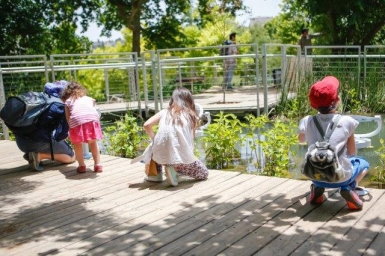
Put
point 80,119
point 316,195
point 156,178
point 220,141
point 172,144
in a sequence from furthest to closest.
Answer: point 220,141 < point 80,119 < point 156,178 < point 172,144 < point 316,195

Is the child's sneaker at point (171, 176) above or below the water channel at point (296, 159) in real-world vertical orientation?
above

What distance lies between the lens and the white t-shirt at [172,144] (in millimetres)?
4566

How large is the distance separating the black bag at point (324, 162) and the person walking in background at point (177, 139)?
139 centimetres

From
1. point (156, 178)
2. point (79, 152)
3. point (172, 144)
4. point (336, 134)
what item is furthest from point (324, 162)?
point (79, 152)

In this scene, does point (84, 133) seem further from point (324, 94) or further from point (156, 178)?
point (324, 94)

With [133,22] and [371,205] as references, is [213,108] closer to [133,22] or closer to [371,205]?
[371,205]

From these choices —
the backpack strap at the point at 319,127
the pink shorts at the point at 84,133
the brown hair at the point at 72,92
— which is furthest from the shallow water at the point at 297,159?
the backpack strap at the point at 319,127

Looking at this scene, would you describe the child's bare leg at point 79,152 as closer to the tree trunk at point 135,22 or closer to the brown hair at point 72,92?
the brown hair at point 72,92

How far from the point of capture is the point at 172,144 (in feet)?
15.0

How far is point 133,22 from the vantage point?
18609 millimetres

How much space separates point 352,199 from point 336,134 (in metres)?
0.51

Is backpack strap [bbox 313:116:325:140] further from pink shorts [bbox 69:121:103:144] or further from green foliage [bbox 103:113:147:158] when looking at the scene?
green foliage [bbox 103:113:147:158]

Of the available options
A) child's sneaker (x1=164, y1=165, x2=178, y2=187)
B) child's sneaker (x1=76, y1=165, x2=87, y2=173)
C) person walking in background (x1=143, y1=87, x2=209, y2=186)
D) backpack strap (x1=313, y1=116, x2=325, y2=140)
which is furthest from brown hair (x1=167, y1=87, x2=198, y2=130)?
backpack strap (x1=313, y1=116, x2=325, y2=140)

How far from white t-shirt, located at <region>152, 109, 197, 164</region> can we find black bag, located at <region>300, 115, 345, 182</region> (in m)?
1.38
